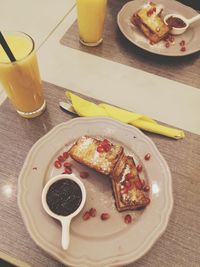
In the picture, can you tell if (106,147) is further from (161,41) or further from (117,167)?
(161,41)

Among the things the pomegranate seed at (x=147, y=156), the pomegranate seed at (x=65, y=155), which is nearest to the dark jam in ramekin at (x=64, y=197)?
the pomegranate seed at (x=65, y=155)

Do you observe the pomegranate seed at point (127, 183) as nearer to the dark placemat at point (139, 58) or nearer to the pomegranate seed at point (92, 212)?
the pomegranate seed at point (92, 212)

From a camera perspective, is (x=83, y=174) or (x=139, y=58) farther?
(x=139, y=58)

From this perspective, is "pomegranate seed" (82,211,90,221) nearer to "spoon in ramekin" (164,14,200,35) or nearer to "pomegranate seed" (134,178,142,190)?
"pomegranate seed" (134,178,142,190)

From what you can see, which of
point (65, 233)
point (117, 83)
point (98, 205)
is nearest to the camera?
point (65, 233)

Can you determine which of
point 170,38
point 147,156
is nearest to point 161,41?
point 170,38

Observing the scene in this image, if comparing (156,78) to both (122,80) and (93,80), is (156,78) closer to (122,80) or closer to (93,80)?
(122,80)

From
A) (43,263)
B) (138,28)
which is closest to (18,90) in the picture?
(43,263)
